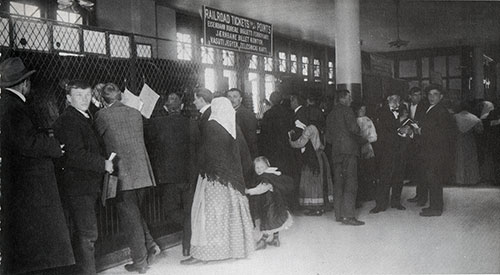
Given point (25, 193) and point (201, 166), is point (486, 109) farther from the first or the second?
point (25, 193)

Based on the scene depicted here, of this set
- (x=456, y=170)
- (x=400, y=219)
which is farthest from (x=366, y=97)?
(x=400, y=219)

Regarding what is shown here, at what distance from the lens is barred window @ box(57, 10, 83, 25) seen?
751 cm

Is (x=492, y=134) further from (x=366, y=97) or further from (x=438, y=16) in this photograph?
(x=438, y=16)

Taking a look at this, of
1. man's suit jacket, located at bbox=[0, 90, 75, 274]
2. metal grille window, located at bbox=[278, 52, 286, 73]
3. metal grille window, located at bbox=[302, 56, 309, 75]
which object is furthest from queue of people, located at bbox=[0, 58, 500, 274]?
metal grille window, located at bbox=[302, 56, 309, 75]

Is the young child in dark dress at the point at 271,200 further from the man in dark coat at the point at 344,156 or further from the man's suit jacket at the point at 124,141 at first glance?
the man in dark coat at the point at 344,156

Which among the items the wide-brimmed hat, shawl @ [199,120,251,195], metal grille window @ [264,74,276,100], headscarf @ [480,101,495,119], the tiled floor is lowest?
the tiled floor

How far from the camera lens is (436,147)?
537cm

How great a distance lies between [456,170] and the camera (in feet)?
24.1

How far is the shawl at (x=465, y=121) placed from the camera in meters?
7.15

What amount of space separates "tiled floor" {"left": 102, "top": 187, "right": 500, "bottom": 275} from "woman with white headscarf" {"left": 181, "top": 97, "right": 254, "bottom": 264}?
0.14 meters

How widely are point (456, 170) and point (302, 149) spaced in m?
3.22

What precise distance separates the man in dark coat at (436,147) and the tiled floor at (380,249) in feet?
0.79

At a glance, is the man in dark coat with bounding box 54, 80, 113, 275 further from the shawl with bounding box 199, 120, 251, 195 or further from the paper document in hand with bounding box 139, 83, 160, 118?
the paper document in hand with bounding box 139, 83, 160, 118

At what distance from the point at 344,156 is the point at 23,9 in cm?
519
